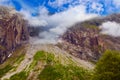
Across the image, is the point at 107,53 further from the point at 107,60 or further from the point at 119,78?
the point at 119,78

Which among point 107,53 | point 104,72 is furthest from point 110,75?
point 107,53

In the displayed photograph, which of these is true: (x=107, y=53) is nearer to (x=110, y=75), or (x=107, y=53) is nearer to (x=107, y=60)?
(x=107, y=60)

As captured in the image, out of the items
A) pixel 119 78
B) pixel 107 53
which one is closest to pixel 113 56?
pixel 107 53

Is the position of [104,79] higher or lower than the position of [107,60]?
lower

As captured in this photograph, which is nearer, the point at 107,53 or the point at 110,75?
the point at 110,75

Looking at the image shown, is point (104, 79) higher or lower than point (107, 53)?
lower
